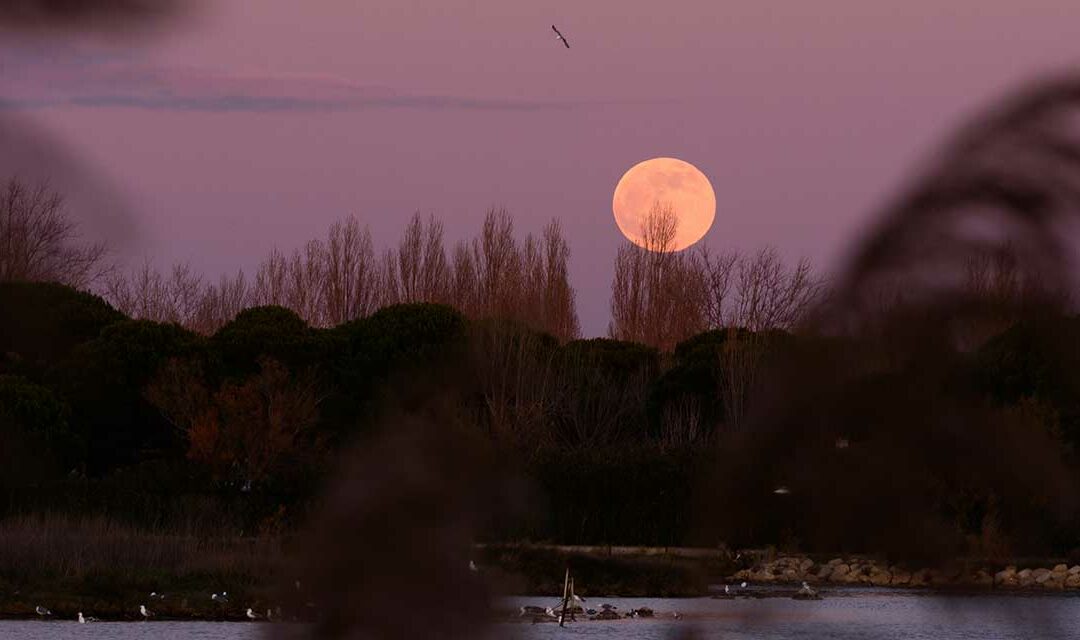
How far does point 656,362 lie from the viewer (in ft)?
144

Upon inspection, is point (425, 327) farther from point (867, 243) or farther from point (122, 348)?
point (867, 243)

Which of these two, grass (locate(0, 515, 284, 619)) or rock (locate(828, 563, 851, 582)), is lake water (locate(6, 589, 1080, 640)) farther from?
rock (locate(828, 563, 851, 582))

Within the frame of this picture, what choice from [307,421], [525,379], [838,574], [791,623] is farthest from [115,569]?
[791,623]

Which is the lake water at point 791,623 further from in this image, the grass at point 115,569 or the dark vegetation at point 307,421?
the dark vegetation at point 307,421

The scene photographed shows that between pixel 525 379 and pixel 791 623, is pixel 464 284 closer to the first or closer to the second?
pixel 525 379

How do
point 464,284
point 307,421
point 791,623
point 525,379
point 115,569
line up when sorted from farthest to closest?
point 464,284, point 525,379, point 307,421, point 115,569, point 791,623

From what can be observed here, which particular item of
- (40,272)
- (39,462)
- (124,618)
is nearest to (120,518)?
(124,618)

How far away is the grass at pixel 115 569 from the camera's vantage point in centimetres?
2845

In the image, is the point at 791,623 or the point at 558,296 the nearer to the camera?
the point at 791,623

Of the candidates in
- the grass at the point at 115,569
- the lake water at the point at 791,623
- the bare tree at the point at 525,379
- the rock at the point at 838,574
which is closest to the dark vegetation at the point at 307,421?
the bare tree at the point at 525,379

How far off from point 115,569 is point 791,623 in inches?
1131

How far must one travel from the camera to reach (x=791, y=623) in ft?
5.81

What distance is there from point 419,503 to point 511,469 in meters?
0.21

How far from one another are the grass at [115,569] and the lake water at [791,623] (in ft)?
1.87
